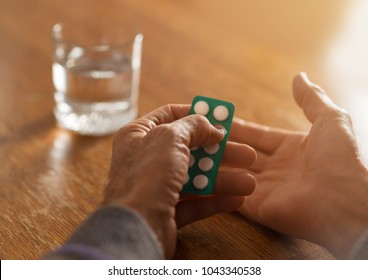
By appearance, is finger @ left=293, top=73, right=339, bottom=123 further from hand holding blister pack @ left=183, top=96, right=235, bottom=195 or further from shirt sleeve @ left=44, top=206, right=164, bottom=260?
shirt sleeve @ left=44, top=206, right=164, bottom=260

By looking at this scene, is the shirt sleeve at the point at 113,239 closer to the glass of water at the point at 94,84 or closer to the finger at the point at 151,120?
the finger at the point at 151,120

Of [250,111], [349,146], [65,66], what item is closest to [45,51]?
[65,66]

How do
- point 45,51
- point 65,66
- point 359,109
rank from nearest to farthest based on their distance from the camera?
point 65,66 < point 359,109 < point 45,51

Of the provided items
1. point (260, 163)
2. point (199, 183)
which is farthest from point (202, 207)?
point (260, 163)

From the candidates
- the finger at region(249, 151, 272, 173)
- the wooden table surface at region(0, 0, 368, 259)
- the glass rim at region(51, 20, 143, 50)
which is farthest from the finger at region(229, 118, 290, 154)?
the glass rim at region(51, 20, 143, 50)

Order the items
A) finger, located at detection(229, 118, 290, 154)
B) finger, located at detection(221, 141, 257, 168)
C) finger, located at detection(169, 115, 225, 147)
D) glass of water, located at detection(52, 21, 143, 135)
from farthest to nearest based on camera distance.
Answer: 1. glass of water, located at detection(52, 21, 143, 135)
2. finger, located at detection(229, 118, 290, 154)
3. finger, located at detection(221, 141, 257, 168)
4. finger, located at detection(169, 115, 225, 147)

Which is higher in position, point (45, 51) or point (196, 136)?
point (196, 136)

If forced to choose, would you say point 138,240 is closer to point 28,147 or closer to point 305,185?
point 305,185
